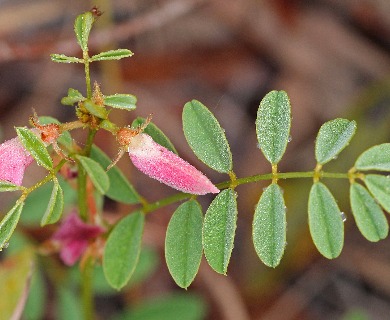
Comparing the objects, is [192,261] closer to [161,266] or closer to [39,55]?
[161,266]

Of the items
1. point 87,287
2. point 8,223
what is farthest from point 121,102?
point 87,287

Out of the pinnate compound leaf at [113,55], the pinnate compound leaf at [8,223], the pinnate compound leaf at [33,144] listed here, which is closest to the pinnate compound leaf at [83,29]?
the pinnate compound leaf at [113,55]

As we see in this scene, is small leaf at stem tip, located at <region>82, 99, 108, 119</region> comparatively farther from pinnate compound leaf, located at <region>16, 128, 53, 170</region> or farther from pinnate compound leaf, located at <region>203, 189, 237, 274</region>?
pinnate compound leaf, located at <region>203, 189, 237, 274</region>

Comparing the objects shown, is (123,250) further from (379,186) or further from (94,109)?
(379,186)

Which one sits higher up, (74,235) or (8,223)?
(8,223)

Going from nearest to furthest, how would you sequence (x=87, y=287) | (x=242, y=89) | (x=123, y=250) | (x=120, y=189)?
1. (x=123, y=250)
2. (x=120, y=189)
3. (x=87, y=287)
4. (x=242, y=89)

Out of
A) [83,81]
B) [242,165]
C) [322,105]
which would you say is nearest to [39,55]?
[83,81]

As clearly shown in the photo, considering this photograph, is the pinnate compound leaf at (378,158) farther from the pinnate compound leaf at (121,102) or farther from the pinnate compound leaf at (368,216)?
the pinnate compound leaf at (121,102)
